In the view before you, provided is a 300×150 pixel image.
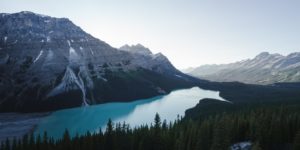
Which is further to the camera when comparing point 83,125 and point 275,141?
point 83,125

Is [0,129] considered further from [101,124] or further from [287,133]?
[287,133]

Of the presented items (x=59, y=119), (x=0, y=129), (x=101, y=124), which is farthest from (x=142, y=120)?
(x=0, y=129)

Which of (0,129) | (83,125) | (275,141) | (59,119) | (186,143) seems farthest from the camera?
(59,119)

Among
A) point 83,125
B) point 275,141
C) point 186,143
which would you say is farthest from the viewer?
point 83,125

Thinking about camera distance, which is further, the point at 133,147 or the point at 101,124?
the point at 101,124

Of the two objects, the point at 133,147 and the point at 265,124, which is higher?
the point at 265,124

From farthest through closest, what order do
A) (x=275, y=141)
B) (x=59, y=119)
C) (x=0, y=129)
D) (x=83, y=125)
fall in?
(x=59, y=119) → (x=83, y=125) → (x=0, y=129) → (x=275, y=141)

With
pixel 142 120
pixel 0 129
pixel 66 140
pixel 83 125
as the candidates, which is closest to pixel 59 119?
pixel 83 125

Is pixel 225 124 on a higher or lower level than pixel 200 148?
higher

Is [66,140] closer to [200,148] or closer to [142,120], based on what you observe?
[200,148]
